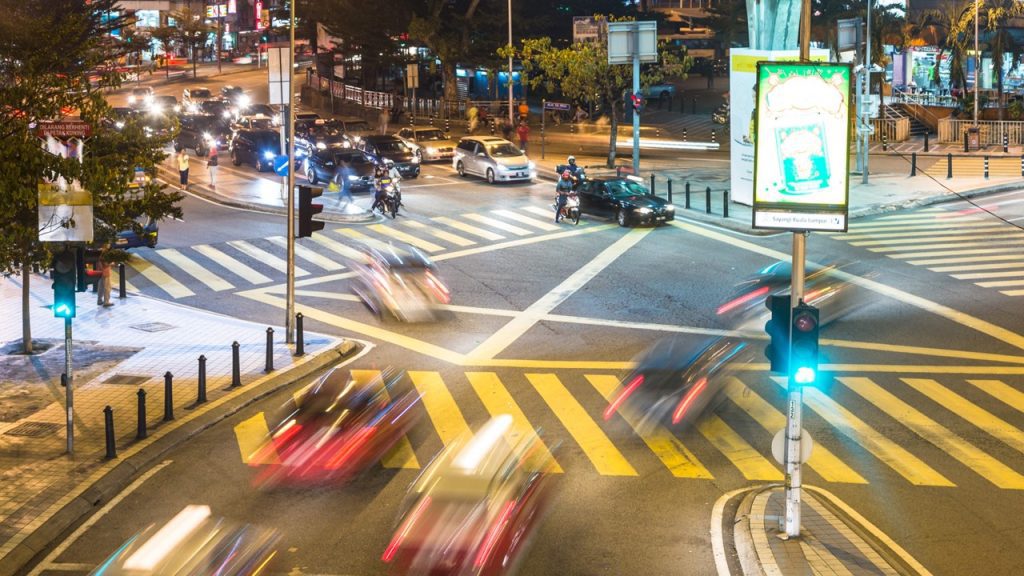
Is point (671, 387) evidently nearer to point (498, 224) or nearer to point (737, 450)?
point (737, 450)

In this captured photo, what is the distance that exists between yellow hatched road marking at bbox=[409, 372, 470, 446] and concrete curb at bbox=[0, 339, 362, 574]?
224cm

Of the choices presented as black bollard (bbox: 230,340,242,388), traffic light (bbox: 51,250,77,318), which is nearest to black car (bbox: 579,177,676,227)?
black bollard (bbox: 230,340,242,388)

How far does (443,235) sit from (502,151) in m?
12.8

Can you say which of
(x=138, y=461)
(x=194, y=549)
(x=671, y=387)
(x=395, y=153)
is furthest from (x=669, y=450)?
(x=395, y=153)

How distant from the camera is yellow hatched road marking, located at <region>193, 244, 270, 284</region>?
1184 inches

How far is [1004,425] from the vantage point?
17078 mm

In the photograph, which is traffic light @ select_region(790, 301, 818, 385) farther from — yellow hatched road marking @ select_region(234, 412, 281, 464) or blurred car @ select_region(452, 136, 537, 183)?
blurred car @ select_region(452, 136, 537, 183)

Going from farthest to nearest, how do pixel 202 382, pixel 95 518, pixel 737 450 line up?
pixel 202 382, pixel 737 450, pixel 95 518

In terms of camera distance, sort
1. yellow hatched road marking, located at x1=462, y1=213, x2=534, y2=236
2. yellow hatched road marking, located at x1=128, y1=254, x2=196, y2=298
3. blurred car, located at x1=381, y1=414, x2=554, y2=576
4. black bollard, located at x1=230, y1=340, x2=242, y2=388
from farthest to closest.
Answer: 1. yellow hatched road marking, located at x1=462, y1=213, x2=534, y2=236
2. yellow hatched road marking, located at x1=128, y1=254, x2=196, y2=298
3. black bollard, located at x1=230, y1=340, x2=242, y2=388
4. blurred car, located at x1=381, y1=414, x2=554, y2=576

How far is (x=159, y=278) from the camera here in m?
30.0

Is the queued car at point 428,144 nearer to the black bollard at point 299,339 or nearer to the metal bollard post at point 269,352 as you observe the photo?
the black bollard at point 299,339

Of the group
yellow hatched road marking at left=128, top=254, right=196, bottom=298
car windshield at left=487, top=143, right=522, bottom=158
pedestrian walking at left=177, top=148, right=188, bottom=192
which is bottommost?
yellow hatched road marking at left=128, top=254, right=196, bottom=298

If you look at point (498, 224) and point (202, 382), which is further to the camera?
point (498, 224)

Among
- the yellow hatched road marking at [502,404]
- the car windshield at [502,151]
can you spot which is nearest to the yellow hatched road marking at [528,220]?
the car windshield at [502,151]
